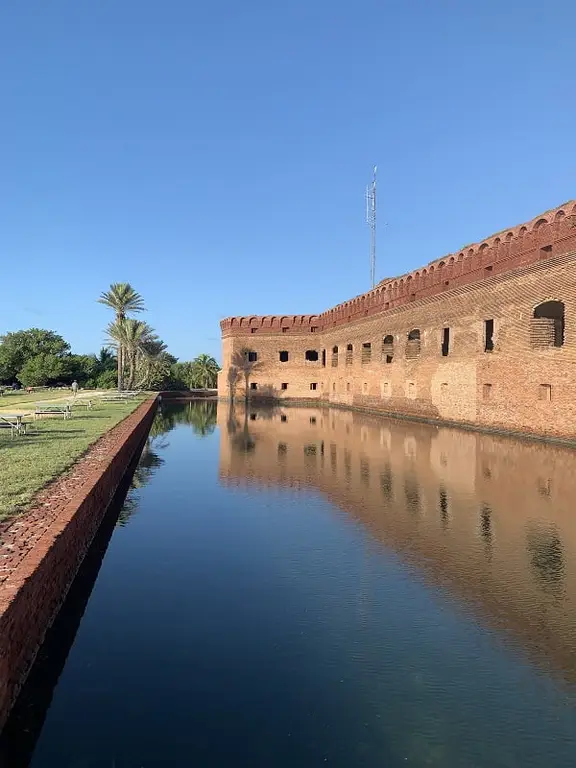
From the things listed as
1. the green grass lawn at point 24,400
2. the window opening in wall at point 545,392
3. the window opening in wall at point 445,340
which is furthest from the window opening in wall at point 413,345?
the green grass lawn at point 24,400

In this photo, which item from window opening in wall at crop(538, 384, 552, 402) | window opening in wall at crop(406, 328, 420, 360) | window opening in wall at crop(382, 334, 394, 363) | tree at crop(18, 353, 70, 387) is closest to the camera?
window opening in wall at crop(538, 384, 552, 402)

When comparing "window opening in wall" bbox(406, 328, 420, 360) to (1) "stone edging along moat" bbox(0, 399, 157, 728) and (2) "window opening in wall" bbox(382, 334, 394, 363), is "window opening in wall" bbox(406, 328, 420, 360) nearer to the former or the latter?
(2) "window opening in wall" bbox(382, 334, 394, 363)

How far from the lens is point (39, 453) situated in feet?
28.6

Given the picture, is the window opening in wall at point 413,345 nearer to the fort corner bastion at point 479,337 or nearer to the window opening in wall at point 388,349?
the fort corner bastion at point 479,337

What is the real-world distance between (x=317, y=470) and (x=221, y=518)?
3.73m

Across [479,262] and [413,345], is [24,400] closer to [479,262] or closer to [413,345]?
[413,345]

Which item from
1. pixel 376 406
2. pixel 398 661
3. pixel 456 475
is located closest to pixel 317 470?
pixel 456 475

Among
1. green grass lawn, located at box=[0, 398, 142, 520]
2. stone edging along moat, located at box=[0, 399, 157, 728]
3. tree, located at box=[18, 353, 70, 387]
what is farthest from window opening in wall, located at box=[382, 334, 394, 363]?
tree, located at box=[18, 353, 70, 387]

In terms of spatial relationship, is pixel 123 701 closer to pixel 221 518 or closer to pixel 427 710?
pixel 427 710

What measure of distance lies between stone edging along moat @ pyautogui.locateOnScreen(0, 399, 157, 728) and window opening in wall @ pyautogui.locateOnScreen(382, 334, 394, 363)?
64.3ft

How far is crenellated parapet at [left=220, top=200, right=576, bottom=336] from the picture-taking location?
47.0 feet

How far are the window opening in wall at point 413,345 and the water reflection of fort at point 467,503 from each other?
614 centimetres

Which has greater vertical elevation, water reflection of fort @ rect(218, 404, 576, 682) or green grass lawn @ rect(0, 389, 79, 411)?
green grass lawn @ rect(0, 389, 79, 411)

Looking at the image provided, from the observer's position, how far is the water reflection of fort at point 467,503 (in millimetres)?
4723
